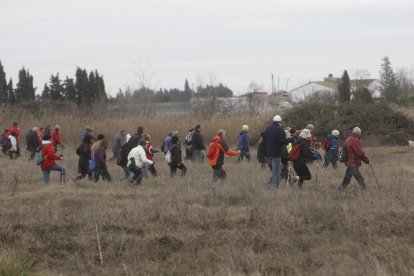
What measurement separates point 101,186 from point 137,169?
0.96m

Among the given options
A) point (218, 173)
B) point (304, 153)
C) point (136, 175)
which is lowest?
point (218, 173)

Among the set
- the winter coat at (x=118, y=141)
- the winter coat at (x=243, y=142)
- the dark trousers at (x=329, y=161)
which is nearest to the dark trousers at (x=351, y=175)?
the dark trousers at (x=329, y=161)

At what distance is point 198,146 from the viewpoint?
23.4 m

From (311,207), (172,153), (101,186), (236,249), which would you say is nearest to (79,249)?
(236,249)

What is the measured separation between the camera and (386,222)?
10.8 m

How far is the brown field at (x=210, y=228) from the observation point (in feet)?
29.4

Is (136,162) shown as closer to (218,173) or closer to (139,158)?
(139,158)

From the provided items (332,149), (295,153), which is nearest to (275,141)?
(295,153)

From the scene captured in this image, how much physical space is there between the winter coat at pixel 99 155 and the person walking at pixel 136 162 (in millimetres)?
854

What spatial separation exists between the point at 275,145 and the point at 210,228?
4.16 metres

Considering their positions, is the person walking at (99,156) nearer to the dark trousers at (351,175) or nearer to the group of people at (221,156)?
the group of people at (221,156)

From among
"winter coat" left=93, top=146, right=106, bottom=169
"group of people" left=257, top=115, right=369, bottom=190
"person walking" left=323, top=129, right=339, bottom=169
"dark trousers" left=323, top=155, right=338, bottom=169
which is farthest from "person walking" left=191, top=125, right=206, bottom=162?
"group of people" left=257, top=115, right=369, bottom=190

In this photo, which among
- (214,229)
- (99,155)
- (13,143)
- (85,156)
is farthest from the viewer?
(13,143)

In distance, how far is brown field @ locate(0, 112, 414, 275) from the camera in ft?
29.4
